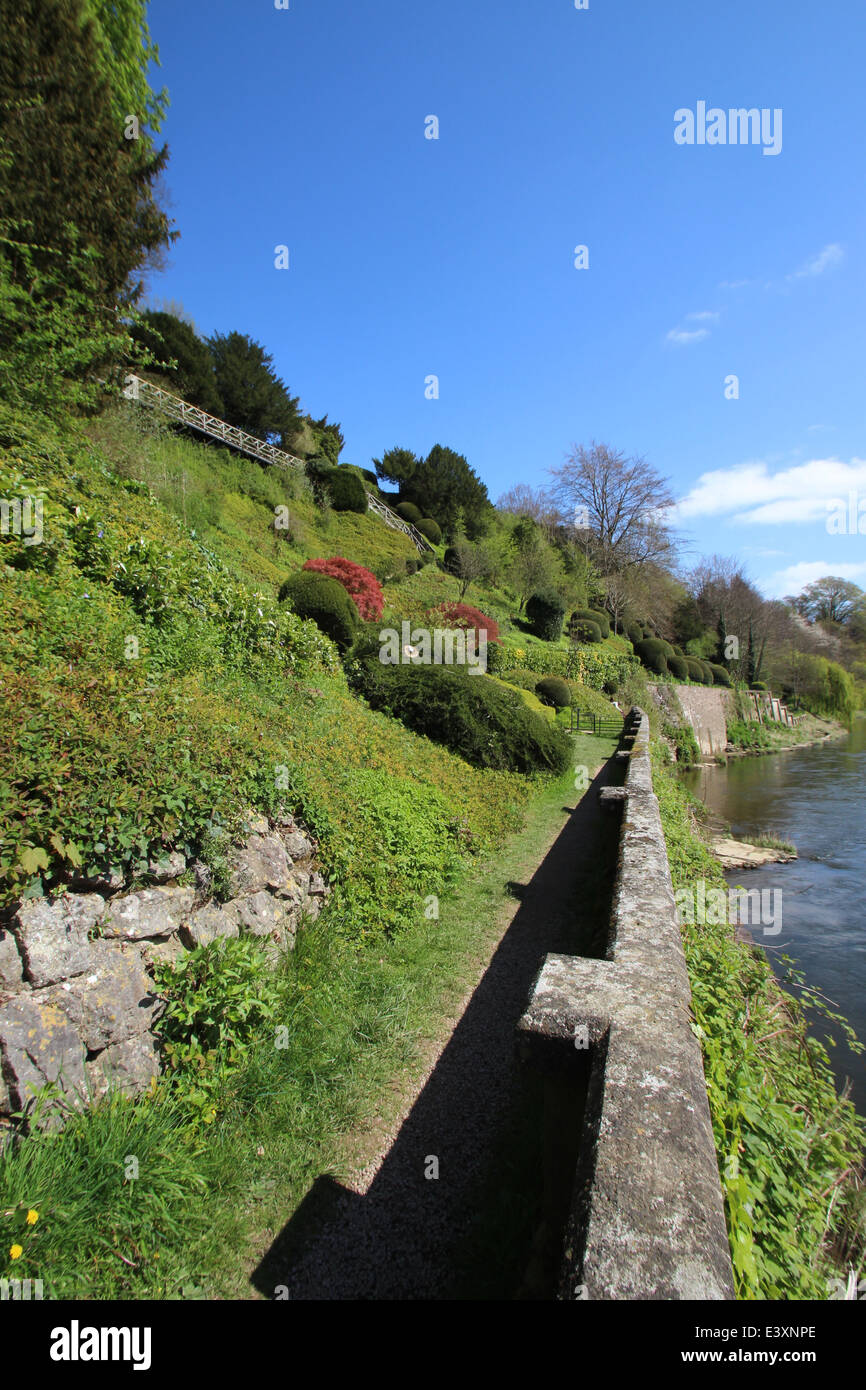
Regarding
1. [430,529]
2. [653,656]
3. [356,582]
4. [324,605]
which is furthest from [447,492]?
[324,605]

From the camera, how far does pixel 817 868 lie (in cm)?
1086

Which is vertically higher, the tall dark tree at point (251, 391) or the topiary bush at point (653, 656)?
the tall dark tree at point (251, 391)

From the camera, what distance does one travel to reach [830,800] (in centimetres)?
1708

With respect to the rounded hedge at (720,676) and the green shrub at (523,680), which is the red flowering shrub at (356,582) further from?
the rounded hedge at (720,676)

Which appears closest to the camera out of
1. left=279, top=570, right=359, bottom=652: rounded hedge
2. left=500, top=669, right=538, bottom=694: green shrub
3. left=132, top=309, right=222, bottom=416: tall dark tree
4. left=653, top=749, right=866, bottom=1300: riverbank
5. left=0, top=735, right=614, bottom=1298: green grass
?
left=653, top=749, right=866, bottom=1300: riverbank

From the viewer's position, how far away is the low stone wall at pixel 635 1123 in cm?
142

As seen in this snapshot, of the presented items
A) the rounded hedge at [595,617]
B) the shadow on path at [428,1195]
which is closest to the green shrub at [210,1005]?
the shadow on path at [428,1195]

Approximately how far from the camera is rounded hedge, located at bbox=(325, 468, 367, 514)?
27.5 m

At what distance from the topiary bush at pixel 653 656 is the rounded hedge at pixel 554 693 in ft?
53.4

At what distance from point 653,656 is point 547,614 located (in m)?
9.42

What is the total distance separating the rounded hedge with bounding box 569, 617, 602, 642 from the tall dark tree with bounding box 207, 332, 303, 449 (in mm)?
17865

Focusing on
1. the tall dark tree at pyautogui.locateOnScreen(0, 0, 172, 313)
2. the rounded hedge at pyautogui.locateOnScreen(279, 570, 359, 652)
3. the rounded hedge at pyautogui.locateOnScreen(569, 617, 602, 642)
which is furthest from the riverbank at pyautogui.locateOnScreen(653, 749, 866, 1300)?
the rounded hedge at pyautogui.locateOnScreen(569, 617, 602, 642)

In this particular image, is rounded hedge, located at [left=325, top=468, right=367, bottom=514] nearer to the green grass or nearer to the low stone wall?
the green grass

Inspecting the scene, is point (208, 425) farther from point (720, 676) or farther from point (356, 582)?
point (720, 676)
